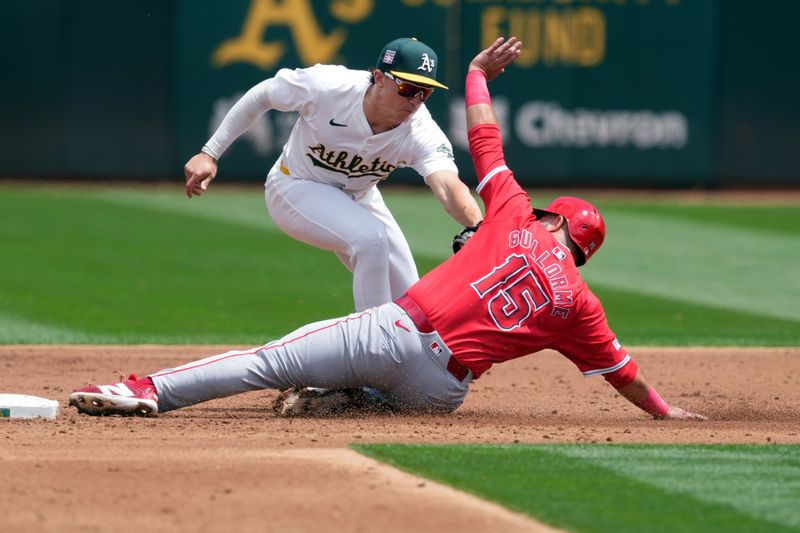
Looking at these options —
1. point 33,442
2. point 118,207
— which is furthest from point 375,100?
point 118,207

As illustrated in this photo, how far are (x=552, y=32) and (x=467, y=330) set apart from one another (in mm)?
13222

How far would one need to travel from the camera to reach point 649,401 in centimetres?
629

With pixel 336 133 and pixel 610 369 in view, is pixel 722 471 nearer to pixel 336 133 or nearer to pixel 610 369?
pixel 610 369

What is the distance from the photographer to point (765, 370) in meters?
8.45

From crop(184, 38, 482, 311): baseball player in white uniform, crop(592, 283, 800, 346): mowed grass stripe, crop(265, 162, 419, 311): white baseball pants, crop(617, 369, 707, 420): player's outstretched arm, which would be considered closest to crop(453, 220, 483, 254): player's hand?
crop(184, 38, 482, 311): baseball player in white uniform

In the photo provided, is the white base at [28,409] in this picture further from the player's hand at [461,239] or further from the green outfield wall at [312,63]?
the green outfield wall at [312,63]

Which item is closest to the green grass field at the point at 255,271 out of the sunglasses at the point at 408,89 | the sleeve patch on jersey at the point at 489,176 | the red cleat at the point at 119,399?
the red cleat at the point at 119,399

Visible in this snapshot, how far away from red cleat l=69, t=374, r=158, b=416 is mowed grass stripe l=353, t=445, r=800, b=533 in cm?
111

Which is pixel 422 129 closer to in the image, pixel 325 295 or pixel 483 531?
pixel 483 531

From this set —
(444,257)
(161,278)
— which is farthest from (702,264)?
(161,278)

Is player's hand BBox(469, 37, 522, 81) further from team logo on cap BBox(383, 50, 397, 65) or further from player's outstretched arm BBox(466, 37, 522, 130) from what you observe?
team logo on cap BBox(383, 50, 397, 65)

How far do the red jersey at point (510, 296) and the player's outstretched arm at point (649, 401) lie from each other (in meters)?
0.08

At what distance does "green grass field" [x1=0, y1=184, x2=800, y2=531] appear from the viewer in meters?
4.82

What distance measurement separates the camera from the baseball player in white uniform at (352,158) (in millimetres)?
6637
